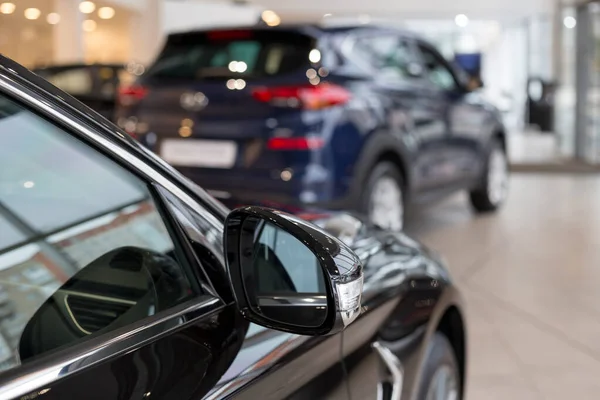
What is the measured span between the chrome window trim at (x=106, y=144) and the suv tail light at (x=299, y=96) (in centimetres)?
305

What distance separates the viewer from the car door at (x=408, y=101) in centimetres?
507

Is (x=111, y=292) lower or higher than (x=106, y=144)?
lower

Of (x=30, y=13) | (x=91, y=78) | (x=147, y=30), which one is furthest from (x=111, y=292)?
(x=147, y=30)

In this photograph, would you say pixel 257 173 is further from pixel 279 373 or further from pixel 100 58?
pixel 100 58

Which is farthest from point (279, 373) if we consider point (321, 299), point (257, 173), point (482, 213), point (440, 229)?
point (482, 213)

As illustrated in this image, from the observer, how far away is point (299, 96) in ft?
14.4

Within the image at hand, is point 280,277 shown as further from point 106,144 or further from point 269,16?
point 269,16

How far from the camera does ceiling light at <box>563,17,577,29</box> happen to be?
12281 millimetres

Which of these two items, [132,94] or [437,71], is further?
[437,71]

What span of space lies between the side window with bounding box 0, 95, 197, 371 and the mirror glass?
0.41ft

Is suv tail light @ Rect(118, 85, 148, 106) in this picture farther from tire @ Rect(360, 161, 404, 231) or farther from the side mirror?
the side mirror

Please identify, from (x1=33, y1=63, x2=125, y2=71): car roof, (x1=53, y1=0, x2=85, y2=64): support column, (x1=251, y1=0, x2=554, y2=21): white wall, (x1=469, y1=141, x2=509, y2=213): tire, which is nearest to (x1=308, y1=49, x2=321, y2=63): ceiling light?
(x1=469, y1=141, x2=509, y2=213): tire

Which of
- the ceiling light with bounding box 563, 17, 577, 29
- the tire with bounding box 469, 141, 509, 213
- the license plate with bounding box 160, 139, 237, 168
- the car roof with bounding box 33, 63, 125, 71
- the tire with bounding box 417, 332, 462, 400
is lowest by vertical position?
the tire with bounding box 469, 141, 509, 213

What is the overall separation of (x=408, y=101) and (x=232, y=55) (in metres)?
1.27
